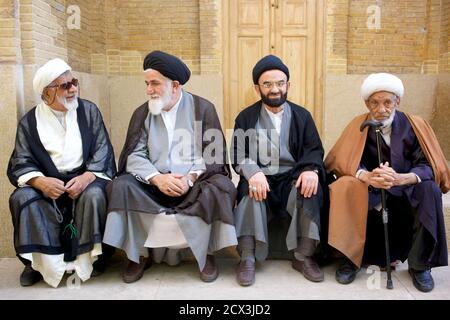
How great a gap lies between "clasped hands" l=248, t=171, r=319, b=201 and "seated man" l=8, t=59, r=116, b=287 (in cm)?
103

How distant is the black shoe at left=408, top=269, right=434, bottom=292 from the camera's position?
302 cm

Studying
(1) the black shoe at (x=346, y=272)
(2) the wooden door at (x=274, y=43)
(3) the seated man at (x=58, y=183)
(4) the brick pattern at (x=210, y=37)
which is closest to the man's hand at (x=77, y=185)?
(3) the seated man at (x=58, y=183)

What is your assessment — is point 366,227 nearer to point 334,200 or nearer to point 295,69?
point 334,200

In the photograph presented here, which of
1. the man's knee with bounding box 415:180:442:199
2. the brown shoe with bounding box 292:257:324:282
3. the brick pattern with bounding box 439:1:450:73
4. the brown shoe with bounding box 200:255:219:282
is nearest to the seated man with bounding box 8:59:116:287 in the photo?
the brown shoe with bounding box 200:255:219:282

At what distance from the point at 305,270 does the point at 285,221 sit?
17.8 inches

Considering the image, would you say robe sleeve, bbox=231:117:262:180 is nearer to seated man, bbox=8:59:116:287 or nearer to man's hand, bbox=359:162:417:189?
man's hand, bbox=359:162:417:189

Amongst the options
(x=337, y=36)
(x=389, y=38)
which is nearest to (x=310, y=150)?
(x=337, y=36)

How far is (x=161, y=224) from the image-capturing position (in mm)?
3111

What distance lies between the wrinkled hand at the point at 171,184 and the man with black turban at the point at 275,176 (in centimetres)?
41

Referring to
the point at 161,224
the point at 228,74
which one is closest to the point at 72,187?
the point at 161,224

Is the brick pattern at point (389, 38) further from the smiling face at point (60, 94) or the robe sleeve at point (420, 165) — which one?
the smiling face at point (60, 94)

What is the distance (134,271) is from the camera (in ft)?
10.6

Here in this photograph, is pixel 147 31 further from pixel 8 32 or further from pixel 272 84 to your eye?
pixel 272 84

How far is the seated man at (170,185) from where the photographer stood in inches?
122
